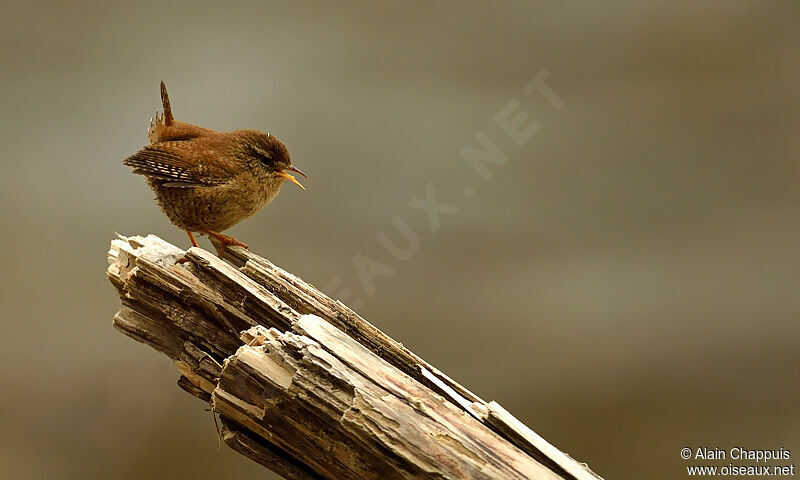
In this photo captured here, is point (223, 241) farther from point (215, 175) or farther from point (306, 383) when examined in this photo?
point (306, 383)

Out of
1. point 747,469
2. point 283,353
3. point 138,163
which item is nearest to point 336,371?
point 283,353

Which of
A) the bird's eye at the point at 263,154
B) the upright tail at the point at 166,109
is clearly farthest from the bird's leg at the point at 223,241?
the upright tail at the point at 166,109

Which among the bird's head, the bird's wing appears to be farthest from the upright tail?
the bird's head

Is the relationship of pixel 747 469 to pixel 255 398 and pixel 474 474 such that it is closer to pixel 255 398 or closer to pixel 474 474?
pixel 474 474

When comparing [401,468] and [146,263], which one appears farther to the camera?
[146,263]

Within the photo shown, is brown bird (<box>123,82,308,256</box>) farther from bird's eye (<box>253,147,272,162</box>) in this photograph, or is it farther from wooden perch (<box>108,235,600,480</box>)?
wooden perch (<box>108,235,600,480</box>)

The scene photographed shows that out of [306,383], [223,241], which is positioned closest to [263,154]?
[223,241]
